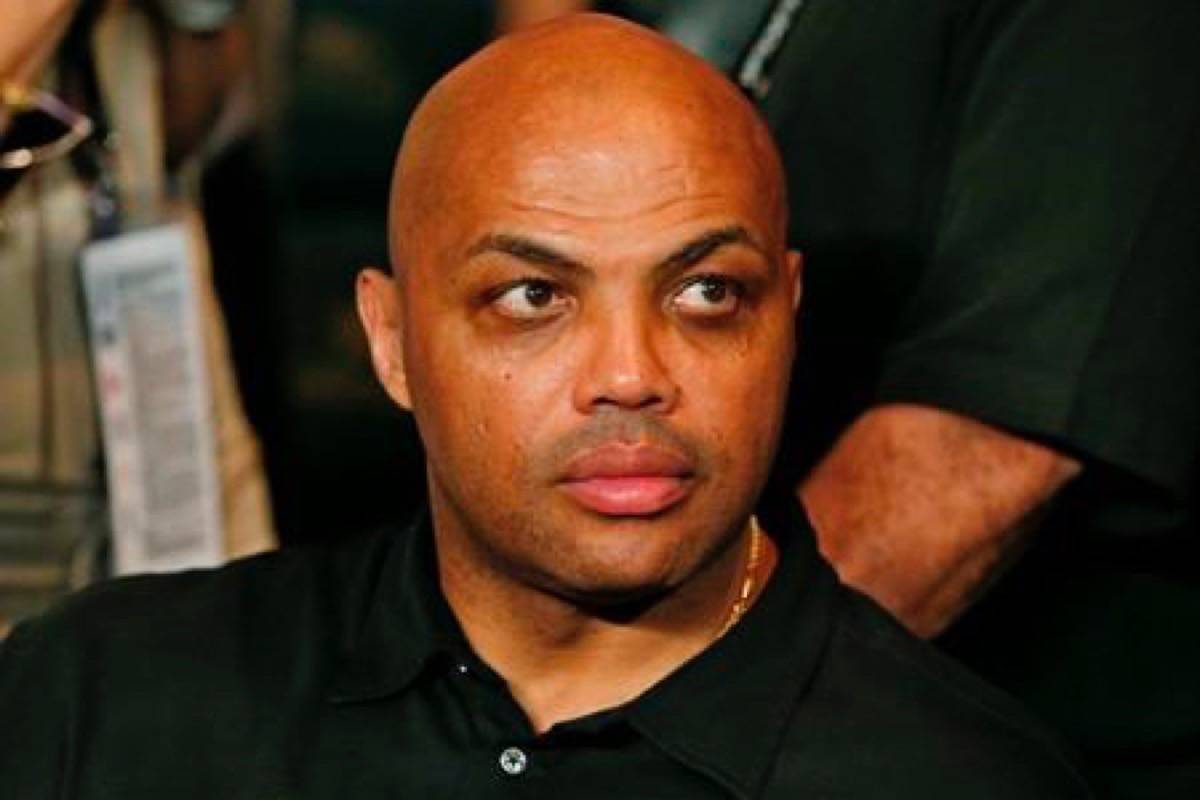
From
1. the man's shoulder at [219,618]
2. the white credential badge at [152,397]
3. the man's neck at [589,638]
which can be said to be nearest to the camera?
the man's neck at [589,638]

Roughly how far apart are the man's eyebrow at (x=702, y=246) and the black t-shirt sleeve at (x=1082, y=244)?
16.8 inches

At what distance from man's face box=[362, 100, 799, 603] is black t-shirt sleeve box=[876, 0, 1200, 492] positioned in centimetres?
38

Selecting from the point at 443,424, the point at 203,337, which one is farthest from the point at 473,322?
the point at 203,337

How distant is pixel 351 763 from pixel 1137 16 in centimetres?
80

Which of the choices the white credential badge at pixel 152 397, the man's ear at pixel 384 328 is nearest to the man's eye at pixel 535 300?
→ the man's ear at pixel 384 328

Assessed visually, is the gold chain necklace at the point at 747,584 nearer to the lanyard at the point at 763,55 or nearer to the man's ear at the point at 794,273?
the man's ear at the point at 794,273

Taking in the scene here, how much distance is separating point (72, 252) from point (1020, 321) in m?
0.95

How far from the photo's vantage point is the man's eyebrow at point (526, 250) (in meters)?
1.58

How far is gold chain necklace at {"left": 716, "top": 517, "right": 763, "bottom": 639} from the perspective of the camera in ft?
5.57

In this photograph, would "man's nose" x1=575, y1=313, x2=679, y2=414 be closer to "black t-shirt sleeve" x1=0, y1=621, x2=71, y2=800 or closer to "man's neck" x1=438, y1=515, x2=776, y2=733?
"man's neck" x1=438, y1=515, x2=776, y2=733

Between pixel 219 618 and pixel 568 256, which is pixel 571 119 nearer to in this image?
pixel 568 256

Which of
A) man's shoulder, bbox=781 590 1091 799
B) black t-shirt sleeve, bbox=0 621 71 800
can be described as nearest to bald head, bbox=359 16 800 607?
man's shoulder, bbox=781 590 1091 799

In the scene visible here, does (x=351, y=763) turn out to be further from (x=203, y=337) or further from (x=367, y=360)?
(x=367, y=360)

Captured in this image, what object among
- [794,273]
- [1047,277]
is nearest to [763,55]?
[1047,277]
